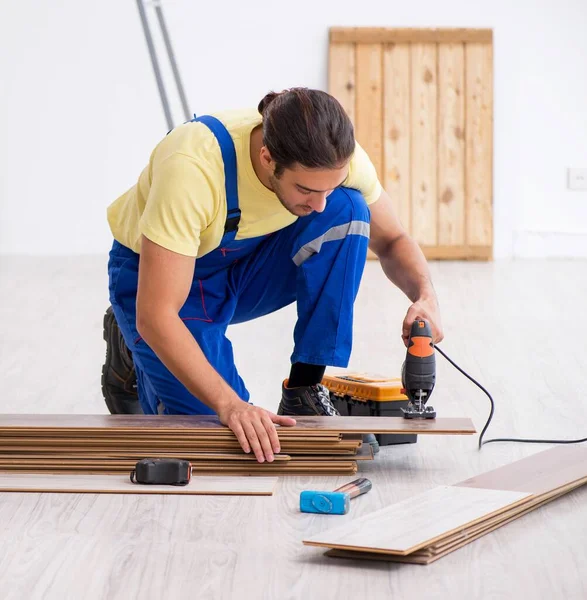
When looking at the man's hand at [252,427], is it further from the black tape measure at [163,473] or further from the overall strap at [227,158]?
the overall strap at [227,158]

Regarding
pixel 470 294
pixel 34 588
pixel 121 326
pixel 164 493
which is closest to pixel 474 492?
pixel 164 493

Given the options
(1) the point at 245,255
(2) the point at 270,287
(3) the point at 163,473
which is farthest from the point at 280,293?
(3) the point at 163,473

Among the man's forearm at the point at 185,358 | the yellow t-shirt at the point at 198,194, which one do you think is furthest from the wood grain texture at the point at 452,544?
the yellow t-shirt at the point at 198,194

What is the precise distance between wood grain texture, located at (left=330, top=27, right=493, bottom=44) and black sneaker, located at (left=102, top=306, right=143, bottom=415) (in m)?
3.95

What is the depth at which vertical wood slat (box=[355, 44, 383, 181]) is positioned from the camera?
6.24 m

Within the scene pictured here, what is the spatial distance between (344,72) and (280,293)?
13.1ft

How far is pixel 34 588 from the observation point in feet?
4.97

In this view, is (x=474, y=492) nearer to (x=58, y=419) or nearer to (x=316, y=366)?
(x=316, y=366)

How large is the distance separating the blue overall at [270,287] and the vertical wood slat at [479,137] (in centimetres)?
389

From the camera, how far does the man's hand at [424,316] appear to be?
218 centimetres

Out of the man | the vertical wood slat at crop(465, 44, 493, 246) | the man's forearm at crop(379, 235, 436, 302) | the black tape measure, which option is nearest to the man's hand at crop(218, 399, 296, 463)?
the man

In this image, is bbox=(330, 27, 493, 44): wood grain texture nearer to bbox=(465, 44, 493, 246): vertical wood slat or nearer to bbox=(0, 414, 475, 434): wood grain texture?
bbox=(465, 44, 493, 246): vertical wood slat

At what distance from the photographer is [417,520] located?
1.69 meters

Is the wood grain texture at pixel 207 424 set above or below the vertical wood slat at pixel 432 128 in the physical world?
below
